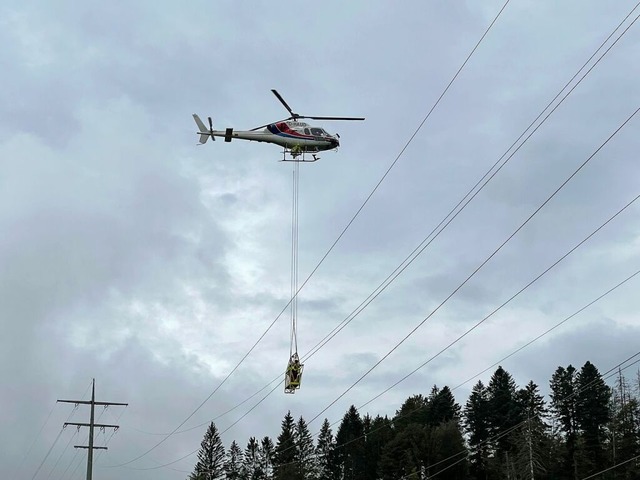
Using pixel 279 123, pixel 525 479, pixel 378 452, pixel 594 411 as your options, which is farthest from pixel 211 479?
pixel 279 123

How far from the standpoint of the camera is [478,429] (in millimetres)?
148125

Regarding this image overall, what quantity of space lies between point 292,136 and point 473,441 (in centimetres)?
8775

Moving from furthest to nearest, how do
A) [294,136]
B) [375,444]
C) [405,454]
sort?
1. [375,444]
2. [405,454]
3. [294,136]

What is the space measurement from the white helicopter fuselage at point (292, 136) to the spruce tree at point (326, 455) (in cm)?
9836

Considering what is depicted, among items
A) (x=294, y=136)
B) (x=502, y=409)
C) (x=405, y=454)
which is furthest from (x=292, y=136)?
(x=502, y=409)

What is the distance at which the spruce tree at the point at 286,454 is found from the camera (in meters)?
155

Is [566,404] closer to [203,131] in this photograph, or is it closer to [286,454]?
[286,454]

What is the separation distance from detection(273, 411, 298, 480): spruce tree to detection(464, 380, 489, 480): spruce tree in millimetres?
25598

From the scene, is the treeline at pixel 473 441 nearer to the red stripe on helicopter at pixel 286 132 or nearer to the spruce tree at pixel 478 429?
the spruce tree at pixel 478 429

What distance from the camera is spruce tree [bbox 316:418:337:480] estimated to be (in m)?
160

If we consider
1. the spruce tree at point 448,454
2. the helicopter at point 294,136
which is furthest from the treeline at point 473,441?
the helicopter at point 294,136

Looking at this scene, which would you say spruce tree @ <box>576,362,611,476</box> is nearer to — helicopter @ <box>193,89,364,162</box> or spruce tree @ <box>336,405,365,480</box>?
spruce tree @ <box>336,405,365,480</box>

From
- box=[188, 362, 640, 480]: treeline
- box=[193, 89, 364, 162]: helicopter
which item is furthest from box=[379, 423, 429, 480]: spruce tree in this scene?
box=[193, 89, 364, 162]: helicopter

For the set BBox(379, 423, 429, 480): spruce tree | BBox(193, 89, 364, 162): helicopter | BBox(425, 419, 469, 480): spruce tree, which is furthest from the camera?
BBox(379, 423, 429, 480): spruce tree
